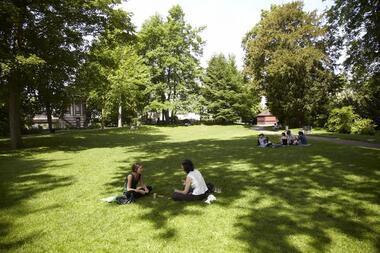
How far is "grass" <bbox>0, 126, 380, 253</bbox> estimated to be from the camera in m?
6.43

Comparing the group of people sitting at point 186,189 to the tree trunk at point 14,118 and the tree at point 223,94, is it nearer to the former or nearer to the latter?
the tree trunk at point 14,118

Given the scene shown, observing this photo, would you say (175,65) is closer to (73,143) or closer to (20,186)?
(73,143)

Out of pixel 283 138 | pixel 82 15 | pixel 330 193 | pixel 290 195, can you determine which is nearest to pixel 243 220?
pixel 290 195

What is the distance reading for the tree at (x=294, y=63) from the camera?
40156 mm

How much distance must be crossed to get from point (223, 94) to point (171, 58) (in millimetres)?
12825

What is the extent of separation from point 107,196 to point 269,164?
302 inches

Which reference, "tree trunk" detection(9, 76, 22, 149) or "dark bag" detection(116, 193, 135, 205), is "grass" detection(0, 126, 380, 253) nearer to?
"dark bag" detection(116, 193, 135, 205)

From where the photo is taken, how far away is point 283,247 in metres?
6.13

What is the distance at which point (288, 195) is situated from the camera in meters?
9.55

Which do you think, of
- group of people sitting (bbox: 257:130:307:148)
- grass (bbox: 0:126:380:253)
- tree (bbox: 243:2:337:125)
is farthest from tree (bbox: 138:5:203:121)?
grass (bbox: 0:126:380:253)

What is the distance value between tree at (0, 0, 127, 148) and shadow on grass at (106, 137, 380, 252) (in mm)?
10290

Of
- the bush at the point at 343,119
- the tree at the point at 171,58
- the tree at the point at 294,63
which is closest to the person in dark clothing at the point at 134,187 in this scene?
the bush at the point at 343,119

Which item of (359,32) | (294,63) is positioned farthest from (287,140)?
(294,63)

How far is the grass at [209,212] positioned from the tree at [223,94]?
50.9 metres
